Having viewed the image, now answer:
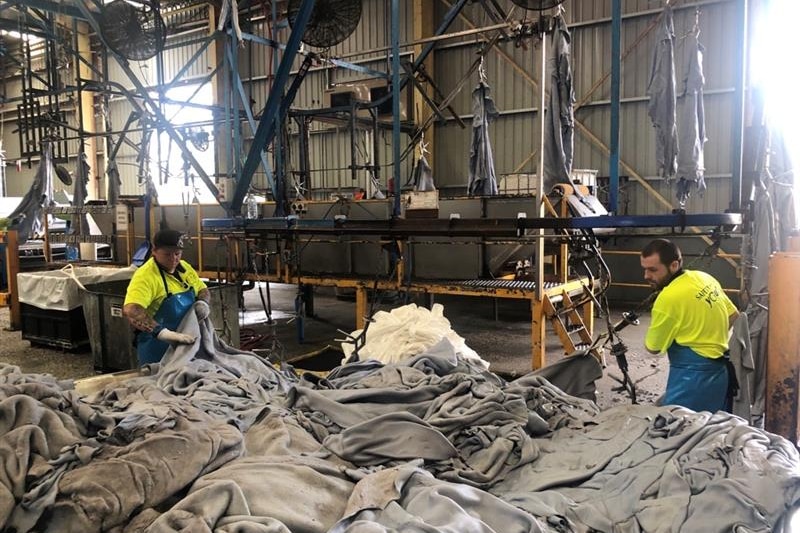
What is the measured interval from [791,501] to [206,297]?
4024 millimetres

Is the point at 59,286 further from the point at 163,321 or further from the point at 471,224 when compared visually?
the point at 471,224

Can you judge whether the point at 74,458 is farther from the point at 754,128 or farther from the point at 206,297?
the point at 754,128

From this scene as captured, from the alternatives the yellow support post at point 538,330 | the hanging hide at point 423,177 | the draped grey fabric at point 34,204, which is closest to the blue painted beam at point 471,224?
the yellow support post at point 538,330

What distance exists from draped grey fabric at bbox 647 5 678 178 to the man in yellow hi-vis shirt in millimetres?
3861

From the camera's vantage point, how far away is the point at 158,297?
4621 millimetres

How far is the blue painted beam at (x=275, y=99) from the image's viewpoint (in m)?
4.47

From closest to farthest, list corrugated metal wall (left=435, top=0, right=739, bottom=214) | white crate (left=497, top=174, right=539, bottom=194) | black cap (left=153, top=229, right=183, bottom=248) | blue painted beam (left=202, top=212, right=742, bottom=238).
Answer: blue painted beam (left=202, top=212, right=742, bottom=238) < black cap (left=153, top=229, right=183, bottom=248) < white crate (left=497, top=174, right=539, bottom=194) < corrugated metal wall (left=435, top=0, right=739, bottom=214)

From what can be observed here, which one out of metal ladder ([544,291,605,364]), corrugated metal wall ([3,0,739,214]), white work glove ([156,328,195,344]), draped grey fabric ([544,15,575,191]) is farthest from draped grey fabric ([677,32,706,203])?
white work glove ([156,328,195,344])


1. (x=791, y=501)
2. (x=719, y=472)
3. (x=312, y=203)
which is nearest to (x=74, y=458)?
(x=719, y=472)

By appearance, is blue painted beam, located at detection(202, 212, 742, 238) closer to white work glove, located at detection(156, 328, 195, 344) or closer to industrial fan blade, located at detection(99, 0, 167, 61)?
white work glove, located at detection(156, 328, 195, 344)

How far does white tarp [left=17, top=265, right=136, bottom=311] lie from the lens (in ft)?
25.3

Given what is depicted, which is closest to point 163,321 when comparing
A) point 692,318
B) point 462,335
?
point 692,318

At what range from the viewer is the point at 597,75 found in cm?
1191

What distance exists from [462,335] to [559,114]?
3752mm
